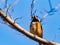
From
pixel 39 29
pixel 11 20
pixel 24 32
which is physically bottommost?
pixel 39 29

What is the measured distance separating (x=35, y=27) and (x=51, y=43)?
1445 mm

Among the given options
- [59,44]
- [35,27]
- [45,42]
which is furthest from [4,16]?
[35,27]

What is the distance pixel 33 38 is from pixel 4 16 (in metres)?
0.46

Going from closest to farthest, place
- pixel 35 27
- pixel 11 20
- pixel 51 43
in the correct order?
pixel 11 20, pixel 51 43, pixel 35 27

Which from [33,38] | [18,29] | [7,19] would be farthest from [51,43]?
[7,19]

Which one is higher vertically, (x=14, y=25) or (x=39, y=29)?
(x=14, y=25)

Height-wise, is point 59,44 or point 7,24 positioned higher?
point 7,24

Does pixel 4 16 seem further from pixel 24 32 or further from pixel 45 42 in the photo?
pixel 45 42

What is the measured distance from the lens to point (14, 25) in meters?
2.36

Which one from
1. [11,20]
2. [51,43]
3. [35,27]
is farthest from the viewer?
[35,27]

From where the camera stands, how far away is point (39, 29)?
13.1 ft

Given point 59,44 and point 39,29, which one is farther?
point 39,29

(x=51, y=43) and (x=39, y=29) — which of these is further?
(x=39, y=29)

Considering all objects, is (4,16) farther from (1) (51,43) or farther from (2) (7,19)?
(1) (51,43)
